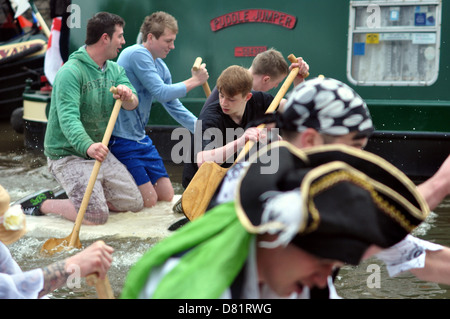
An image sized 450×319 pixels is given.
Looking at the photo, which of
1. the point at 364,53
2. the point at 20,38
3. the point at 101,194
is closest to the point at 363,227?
the point at 101,194

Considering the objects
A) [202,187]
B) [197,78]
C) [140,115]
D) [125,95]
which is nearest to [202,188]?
[202,187]

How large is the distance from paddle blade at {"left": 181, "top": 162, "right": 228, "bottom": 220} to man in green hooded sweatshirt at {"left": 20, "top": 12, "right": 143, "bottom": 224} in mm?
1262

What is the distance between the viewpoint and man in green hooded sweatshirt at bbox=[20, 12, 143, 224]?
516cm

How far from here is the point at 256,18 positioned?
7.68 m

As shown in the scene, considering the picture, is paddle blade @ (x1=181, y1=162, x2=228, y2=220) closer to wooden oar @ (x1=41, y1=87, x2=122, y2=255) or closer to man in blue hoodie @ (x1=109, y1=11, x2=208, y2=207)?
wooden oar @ (x1=41, y1=87, x2=122, y2=255)

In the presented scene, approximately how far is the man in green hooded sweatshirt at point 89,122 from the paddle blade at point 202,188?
1.26 meters

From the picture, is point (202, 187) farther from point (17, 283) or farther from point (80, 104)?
point (17, 283)

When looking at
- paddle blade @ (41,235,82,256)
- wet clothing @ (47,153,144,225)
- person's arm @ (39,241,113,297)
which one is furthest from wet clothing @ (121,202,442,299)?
wet clothing @ (47,153,144,225)

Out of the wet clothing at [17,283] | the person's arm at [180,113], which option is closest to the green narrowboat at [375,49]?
the person's arm at [180,113]

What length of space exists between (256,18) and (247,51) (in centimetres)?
40

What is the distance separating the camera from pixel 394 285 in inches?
163

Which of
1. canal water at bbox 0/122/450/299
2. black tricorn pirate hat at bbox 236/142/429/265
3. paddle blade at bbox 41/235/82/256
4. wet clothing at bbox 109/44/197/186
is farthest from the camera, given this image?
wet clothing at bbox 109/44/197/186

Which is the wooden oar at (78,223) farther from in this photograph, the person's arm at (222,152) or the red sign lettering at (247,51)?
the red sign lettering at (247,51)
